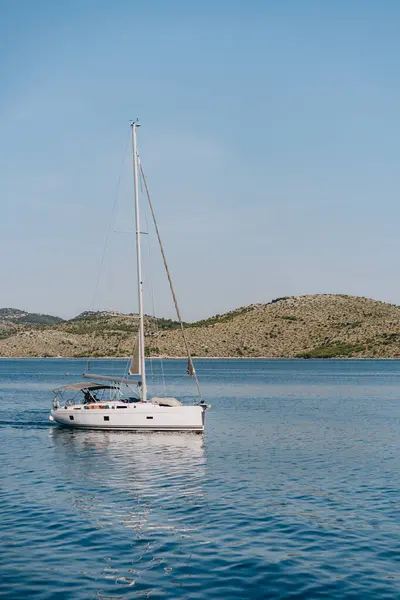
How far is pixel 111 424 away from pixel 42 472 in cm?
1361

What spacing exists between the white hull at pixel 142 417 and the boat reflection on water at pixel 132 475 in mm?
486

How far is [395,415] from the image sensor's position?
198 ft

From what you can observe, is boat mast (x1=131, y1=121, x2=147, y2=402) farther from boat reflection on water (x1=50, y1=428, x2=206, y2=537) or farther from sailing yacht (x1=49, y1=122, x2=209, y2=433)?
boat reflection on water (x1=50, y1=428, x2=206, y2=537)

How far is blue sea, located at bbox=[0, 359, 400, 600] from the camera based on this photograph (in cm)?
1716

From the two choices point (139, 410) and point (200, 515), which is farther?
point (139, 410)

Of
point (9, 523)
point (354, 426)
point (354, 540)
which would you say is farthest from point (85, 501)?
A: point (354, 426)

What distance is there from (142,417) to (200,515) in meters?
21.3

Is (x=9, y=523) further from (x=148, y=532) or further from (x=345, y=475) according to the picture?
(x=345, y=475)

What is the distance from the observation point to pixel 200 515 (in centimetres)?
Answer: 2345

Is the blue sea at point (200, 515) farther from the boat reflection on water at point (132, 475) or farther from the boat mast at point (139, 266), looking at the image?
the boat mast at point (139, 266)

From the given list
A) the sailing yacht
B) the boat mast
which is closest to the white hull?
the sailing yacht

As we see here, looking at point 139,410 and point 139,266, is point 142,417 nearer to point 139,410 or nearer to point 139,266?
point 139,410

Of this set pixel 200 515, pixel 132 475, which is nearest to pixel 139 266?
pixel 132 475

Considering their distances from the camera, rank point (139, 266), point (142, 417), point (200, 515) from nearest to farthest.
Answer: point (200, 515), point (142, 417), point (139, 266)
